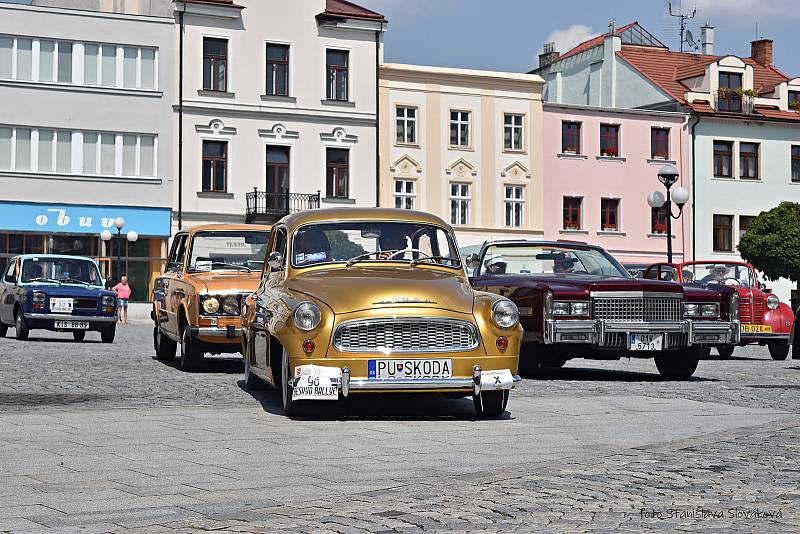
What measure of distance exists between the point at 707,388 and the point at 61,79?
3990 cm

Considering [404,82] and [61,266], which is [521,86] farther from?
[61,266]

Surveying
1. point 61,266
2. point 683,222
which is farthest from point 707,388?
point 683,222

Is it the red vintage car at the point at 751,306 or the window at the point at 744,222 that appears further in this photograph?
the window at the point at 744,222

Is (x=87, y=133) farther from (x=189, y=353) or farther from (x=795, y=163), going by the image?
(x=189, y=353)

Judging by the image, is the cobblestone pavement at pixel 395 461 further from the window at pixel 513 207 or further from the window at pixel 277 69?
the window at pixel 513 207

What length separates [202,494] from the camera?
7258 mm

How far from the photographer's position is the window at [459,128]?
56375 mm

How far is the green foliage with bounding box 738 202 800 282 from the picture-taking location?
53.8 meters

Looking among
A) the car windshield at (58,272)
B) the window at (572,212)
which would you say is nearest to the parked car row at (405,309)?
the car windshield at (58,272)

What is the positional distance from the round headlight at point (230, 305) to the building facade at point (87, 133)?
3391cm

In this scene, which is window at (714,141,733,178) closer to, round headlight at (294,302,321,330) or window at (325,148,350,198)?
window at (325,148,350,198)

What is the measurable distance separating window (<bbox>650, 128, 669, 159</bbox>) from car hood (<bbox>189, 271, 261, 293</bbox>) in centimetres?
4518

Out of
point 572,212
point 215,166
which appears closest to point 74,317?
point 215,166

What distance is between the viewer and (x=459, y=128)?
56.5 metres
